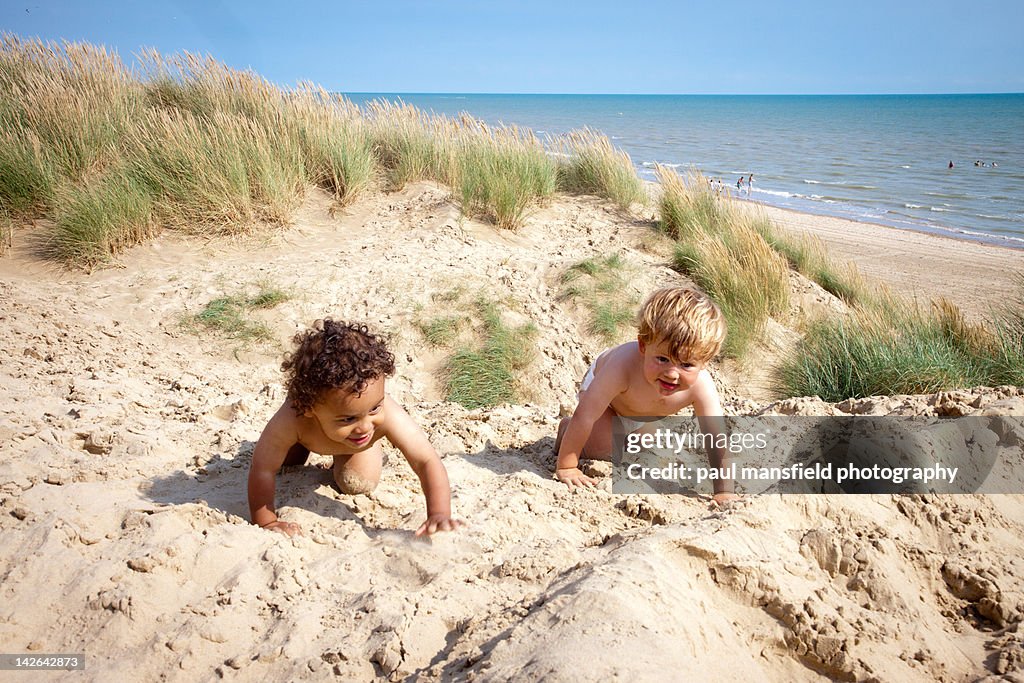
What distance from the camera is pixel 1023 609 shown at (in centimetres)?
239

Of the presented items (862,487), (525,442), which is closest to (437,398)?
(525,442)

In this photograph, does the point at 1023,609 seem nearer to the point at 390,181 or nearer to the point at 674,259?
the point at 674,259

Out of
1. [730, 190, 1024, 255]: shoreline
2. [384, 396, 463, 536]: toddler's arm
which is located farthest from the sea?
[384, 396, 463, 536]: toddler's arm

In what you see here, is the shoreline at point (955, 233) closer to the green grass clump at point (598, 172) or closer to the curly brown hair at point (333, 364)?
the green grass clump at point (598, 172)

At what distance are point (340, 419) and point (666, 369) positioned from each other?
137cm

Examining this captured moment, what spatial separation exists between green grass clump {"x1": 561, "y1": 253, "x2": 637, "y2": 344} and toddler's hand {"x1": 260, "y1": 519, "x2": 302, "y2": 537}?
3.94 m

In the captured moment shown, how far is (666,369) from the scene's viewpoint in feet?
9.98

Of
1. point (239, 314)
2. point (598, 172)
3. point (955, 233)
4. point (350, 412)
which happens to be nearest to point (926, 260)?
point (955, 233)

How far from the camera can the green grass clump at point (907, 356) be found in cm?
483

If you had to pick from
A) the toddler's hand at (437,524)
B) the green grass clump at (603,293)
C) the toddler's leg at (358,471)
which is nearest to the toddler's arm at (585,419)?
the toddler's hand at (437,524)

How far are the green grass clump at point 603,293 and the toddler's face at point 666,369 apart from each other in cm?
317

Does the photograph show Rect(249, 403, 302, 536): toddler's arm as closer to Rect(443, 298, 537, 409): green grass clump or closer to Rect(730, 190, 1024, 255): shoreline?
Rect(443, 298, 537, 409): green grass clump

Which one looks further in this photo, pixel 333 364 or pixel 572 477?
pixel 572 477

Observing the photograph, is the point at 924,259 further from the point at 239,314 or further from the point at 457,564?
the point at 457,564
